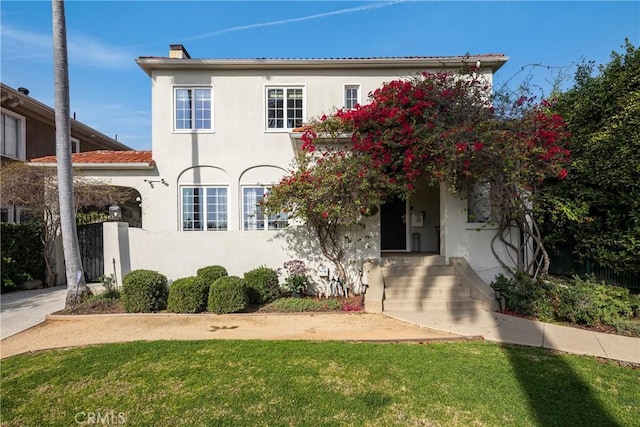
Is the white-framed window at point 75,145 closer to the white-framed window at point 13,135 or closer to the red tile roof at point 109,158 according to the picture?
the white-framed window at point 13,135

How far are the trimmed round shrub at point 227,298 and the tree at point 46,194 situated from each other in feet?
17.8

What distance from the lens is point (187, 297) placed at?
7.25 meters

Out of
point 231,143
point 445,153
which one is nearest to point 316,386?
point 445,153

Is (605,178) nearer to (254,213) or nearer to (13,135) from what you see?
(254,213)

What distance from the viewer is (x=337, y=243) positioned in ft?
28.9

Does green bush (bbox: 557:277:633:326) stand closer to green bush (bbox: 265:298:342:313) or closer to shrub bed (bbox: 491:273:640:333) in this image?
shrub bed (bbox: 491:273:640:333)

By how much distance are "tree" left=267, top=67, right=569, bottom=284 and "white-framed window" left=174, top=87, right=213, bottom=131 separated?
4601mm

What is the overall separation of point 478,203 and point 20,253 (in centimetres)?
1346

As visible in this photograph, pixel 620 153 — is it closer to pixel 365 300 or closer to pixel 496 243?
pixel 496 243

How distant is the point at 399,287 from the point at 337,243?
1.93 meters

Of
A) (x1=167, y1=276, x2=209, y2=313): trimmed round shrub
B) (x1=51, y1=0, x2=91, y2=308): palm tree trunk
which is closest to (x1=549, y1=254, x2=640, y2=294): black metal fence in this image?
(x1=167, y1=276, x2=209, y2=313): trimmed round shrub

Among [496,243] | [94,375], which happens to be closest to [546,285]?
[496,243]

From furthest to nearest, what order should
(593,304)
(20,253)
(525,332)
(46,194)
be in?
(20,253) → (46,194) → (593,304) → (525,332)

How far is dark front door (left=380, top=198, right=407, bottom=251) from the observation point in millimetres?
11359
